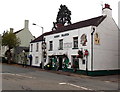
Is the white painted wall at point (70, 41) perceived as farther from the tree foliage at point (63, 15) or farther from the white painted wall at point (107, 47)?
the tree foliage at point (63, 15)

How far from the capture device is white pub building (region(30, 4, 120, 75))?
87.8 feet

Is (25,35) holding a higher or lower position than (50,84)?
higher

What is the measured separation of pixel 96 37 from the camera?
27.1 meters

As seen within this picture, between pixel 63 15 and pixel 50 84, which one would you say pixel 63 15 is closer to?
pixel 63 15

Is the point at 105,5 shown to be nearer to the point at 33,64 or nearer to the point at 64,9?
the point at 33,64

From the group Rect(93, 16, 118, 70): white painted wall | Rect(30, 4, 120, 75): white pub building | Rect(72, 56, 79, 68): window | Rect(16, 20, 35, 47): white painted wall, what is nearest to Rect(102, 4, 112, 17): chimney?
Rect(30, 4, 120, 75): white pub building

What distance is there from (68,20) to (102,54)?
1503 inches

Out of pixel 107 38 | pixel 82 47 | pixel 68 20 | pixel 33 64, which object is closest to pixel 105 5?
pixel 107 38

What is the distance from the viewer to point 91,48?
2652 centimetres

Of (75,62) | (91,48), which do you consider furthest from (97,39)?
(75,62)

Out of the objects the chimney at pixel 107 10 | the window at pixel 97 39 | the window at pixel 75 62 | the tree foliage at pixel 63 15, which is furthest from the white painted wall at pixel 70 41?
the tree foliage at pixel 63 15

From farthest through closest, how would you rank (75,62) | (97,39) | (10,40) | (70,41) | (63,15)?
(63,15), (10,40), (70,41), (75,62), (97,39)

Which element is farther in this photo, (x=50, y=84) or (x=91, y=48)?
(x=91, y=48)

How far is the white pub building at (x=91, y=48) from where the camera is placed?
87.8ft
